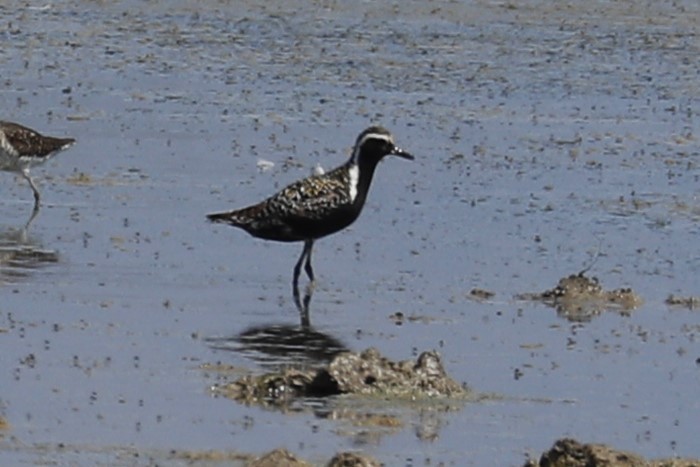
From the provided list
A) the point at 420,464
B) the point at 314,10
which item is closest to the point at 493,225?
the point at 420,464

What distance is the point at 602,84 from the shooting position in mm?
27766

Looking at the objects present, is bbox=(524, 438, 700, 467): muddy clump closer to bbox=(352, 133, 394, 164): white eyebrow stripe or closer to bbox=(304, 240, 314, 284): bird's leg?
bbox=(304, 240, 314, 284): bird's leg

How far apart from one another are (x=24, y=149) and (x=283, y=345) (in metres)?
6.35

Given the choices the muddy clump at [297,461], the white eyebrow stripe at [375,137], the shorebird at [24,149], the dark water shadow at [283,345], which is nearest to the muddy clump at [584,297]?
the white eyebrow stripe at [375,137]

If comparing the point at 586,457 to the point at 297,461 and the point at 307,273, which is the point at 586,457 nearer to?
the point at 297,461

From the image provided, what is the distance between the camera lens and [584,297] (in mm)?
15570

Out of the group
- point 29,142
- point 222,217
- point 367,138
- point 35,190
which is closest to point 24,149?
point 29,142

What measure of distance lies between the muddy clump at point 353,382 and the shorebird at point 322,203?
3704mm

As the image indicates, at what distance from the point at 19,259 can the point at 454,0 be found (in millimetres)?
20383

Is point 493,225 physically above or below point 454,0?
below

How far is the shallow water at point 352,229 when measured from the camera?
1176 cm

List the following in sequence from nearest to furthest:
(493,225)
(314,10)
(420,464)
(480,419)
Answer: (420,464), (480,419), (493,225), (314,10)

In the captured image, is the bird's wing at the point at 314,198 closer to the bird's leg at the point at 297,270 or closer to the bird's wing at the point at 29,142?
the bird's leg at the point at 297,270

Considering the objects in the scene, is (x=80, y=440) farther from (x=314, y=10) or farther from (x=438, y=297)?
(x=314, y=10)
